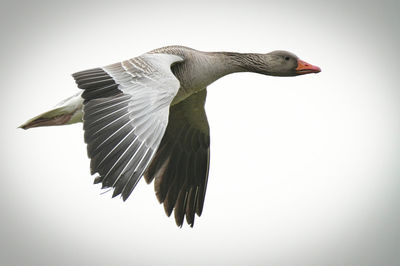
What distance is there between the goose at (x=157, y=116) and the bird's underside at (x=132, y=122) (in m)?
0.01

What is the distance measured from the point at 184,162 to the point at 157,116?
3509mm

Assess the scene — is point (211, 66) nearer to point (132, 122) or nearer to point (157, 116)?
point (157, 116)

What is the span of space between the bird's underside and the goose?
1 centimetres

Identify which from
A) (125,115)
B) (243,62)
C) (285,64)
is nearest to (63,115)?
(125,115)

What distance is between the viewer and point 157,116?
23.4 ft

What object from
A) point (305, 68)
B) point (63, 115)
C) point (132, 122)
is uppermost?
point (132, 122)

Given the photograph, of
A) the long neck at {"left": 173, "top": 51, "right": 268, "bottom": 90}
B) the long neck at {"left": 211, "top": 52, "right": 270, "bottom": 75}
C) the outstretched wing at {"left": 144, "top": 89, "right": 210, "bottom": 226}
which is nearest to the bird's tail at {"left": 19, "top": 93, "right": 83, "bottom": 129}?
the long neck at {"left": 173, "top": 51, "right": 268, "bottom": 90}

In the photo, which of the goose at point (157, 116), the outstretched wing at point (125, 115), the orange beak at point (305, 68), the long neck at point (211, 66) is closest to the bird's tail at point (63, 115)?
the goose at point (157, 116)

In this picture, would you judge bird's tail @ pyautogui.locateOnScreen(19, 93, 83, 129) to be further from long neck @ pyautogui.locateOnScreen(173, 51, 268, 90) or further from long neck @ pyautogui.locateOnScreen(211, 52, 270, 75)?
long neck @ pyautogui.locateOnScreen(211, 52, 270, 75)

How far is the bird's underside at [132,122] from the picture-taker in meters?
→ 6.55

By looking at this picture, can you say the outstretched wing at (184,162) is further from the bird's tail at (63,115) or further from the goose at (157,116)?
the bird's tail at (63,115)
